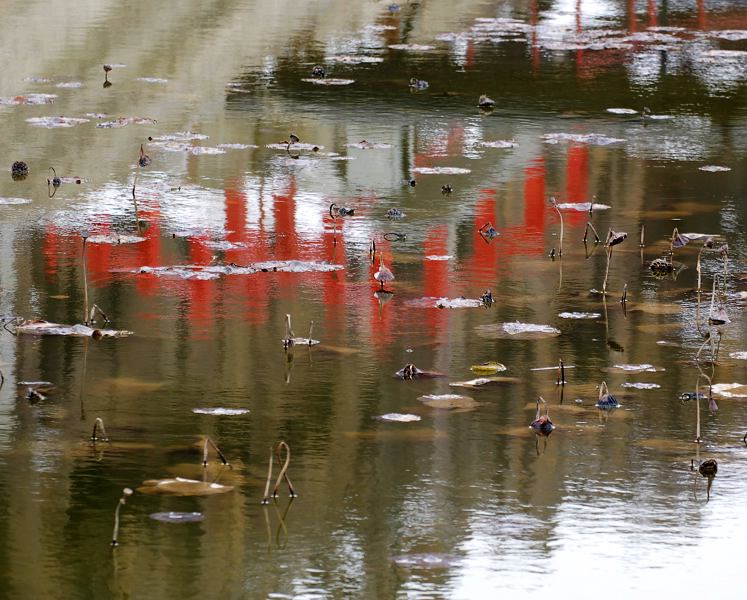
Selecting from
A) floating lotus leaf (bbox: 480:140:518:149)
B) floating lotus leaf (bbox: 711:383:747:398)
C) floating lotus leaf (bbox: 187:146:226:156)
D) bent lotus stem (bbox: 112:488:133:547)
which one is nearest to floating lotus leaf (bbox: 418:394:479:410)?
floating lotus leaf (bbox: 711:383:747:398)

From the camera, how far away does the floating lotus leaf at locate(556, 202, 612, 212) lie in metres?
10.1

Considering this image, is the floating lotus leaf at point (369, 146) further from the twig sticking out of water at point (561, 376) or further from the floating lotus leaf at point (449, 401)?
the floating lotus leaf at point (449, 401)

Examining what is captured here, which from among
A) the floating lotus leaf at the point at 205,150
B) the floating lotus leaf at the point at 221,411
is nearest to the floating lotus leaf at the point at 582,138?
the floating lotus leaf at the point at 205,150

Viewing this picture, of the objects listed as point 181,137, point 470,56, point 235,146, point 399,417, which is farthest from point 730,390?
point 470,56

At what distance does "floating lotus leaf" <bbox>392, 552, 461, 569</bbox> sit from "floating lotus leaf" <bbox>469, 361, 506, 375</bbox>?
1980mm

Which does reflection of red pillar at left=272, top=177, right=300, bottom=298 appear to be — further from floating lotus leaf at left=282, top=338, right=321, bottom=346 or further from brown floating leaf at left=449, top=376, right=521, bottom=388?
brown floating leaf at left=449, top=376, right=521, bottom=388

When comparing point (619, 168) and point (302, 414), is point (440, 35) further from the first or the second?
point (302, 414)

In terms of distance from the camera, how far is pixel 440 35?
18203 millimetres

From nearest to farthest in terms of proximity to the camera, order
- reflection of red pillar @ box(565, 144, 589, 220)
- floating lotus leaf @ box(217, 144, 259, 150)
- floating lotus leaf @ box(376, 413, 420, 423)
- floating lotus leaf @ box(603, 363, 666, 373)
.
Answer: floating lotus leaf @ box(376, 413, 420, 423) < floating lotus leaf @ box(603, 363, 666, 373) < reflection of red pillar @ box(565, 144, 589, 220) < floating lotus leaf @ box(217, 144, 259, 150)

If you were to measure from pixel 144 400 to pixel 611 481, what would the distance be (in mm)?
1849

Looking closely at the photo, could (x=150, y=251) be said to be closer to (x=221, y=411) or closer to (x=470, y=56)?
(x=221, y=411)

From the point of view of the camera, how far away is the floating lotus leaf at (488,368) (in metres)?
6.88

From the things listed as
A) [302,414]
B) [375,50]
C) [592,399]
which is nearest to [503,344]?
[592,399]

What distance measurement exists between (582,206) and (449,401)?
13.0 feet
